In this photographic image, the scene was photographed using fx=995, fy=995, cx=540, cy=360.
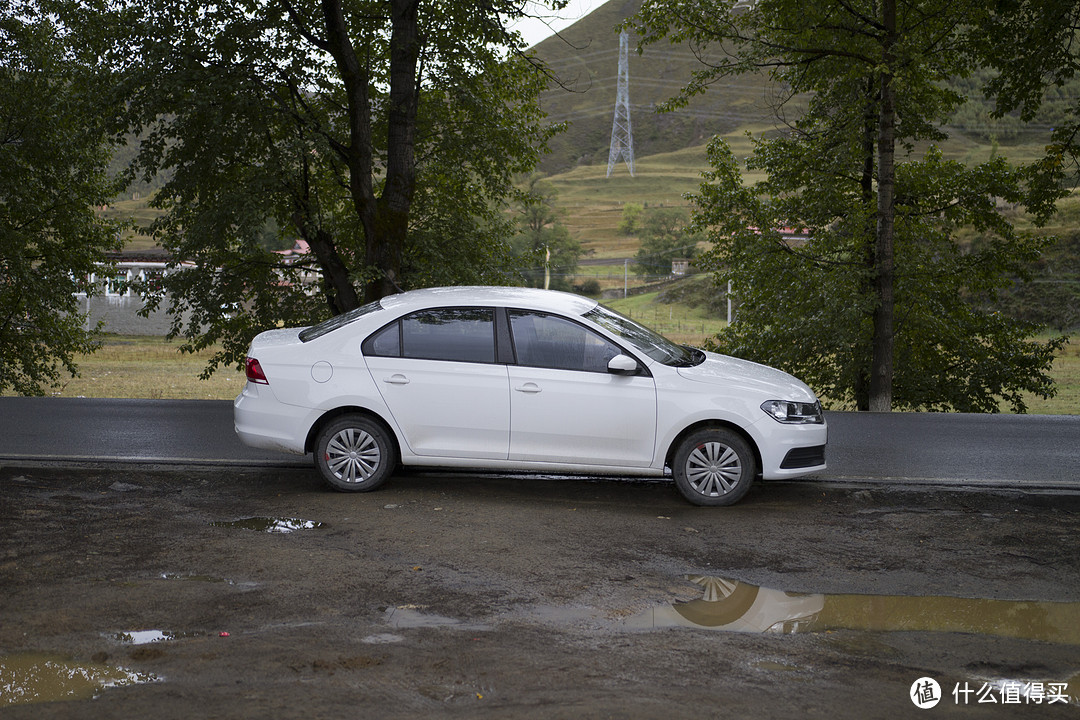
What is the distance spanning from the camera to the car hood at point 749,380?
836 centimetres

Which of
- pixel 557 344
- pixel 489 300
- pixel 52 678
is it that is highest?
pixel 489 300

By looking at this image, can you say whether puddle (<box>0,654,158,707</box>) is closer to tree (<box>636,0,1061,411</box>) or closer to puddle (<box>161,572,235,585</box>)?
puddle (<box>161,572,235,585</box>)

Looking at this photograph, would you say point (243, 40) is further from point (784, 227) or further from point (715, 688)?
point (715, 688)

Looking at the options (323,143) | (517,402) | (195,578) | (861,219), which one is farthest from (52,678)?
(861,219)

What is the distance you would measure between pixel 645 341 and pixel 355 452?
2744 millimetres

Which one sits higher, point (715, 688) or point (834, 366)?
point (834, 366)

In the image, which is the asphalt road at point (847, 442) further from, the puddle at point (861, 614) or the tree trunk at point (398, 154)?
the tree trunk at point (398, 154)

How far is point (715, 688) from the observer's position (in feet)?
14.9

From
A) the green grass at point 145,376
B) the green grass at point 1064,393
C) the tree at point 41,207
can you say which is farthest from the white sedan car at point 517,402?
the green grass at point 145,376

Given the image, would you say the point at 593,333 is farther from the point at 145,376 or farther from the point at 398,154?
the point at 145,376

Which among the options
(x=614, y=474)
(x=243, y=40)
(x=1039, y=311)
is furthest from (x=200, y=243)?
(x=1039, y=311)

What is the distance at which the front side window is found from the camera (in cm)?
843

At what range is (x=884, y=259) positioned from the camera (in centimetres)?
1723

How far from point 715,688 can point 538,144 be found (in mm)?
15624
